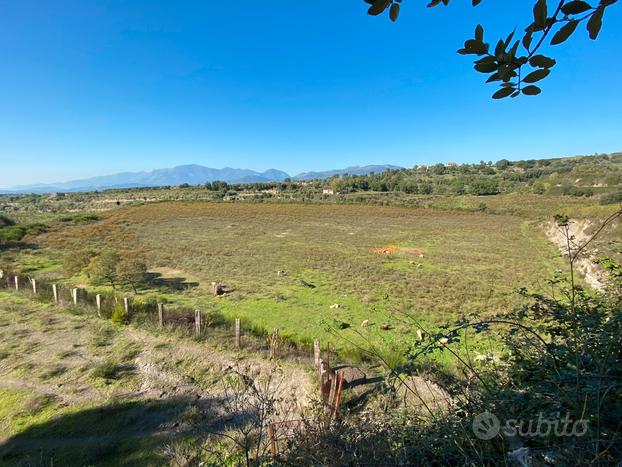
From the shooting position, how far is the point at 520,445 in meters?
1.87

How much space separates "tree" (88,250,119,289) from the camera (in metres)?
16.2

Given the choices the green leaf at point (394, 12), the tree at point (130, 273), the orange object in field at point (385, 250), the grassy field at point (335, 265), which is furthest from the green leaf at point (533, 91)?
the orange object in field at point (385, 250)

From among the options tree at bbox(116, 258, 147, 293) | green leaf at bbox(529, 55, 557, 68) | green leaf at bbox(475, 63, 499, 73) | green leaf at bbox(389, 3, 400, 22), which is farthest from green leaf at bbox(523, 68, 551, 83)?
tree at bbox(116, 258, 147, 293)

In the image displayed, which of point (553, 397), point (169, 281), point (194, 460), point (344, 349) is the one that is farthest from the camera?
point (169, 281)

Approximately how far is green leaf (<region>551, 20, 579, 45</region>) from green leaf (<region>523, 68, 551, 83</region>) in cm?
10

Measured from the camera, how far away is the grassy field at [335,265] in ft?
42.4

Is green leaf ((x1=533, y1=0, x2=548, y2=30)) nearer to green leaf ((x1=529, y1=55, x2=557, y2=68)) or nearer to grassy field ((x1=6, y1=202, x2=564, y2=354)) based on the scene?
green leaf ((x1=529, y1=55, x2=557, y2=68))

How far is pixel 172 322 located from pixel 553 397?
10.6 metres

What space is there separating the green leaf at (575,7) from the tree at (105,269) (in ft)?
62.5

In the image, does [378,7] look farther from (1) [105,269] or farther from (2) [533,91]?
(1) [105,269]

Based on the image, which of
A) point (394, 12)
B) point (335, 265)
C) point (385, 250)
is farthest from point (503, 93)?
point (385, 250)

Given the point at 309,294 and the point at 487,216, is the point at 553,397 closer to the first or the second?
the point at 309,294

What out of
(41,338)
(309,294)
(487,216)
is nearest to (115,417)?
(41,338)

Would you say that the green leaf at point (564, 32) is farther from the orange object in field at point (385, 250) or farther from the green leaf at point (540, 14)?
the orange object in field at point (385, 250)
